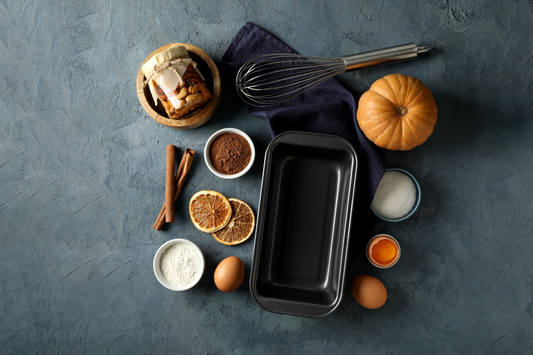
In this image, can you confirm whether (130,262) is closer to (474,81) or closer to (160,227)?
(160,227)

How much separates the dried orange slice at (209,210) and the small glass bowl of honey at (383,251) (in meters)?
0.69

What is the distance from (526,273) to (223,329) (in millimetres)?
1521

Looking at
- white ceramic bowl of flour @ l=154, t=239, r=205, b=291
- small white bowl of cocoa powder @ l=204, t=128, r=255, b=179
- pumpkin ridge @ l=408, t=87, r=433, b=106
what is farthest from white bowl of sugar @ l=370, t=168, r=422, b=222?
white ceramic bowl of flour @ l=154, t=239, r=205, b=291

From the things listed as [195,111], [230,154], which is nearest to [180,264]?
[230,154]

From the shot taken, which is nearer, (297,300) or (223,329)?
(297,300)

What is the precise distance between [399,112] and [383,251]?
0.64m

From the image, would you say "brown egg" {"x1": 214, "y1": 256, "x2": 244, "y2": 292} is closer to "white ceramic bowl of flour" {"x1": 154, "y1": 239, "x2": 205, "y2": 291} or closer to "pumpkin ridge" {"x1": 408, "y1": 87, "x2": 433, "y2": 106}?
"white ceramic bowl of flour" {"x1": 154, "y1": 239, "x2": 205, "y2": 291}

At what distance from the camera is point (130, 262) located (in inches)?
70.5

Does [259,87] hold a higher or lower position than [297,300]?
higher

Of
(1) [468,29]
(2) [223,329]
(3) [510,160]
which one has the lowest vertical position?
(2) [223,329]

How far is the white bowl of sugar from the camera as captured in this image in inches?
64.3

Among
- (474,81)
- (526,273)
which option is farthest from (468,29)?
(526,273)

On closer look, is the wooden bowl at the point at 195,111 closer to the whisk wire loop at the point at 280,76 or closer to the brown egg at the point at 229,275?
the whisk wire loop at the point at 280,76

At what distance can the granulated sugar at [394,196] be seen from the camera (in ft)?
5.37
